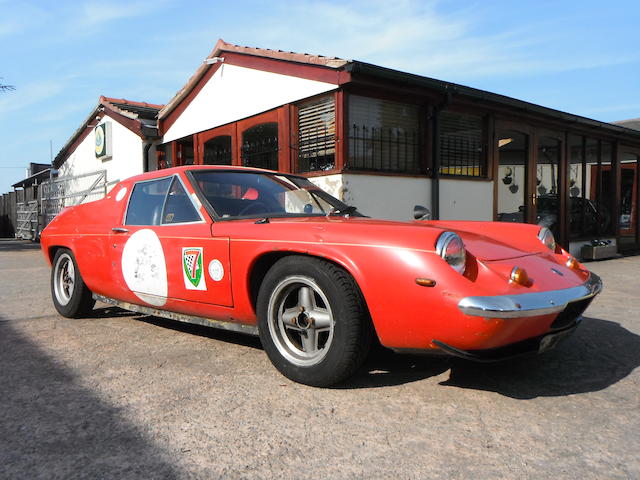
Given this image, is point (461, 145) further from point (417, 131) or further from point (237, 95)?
point (237, 95)

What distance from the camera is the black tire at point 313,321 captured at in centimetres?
251

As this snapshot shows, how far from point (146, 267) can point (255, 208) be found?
904 mm

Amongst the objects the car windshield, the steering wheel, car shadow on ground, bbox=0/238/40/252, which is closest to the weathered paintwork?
the car windshield

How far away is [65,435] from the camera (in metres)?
2.14

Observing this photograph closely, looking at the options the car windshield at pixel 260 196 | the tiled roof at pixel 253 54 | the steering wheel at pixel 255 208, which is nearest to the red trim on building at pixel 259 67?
the tiled roof at pixel 253 54

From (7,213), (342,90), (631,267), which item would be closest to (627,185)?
(631,267)

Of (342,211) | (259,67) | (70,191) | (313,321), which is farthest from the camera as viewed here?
(70,191)

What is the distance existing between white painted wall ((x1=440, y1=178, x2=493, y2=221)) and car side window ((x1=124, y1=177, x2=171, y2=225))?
5.59 metres

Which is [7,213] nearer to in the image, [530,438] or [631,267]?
[631,267]

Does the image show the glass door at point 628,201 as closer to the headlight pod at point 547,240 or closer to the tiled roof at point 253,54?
the tiled roof at point 253,54

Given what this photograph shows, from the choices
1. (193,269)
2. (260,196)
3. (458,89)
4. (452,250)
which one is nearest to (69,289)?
(193,269)

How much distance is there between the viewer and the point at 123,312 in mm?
4918

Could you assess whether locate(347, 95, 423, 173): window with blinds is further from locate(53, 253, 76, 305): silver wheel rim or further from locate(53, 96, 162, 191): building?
locate(53, 96, 162, 191): building

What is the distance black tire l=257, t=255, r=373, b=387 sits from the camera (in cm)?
251
